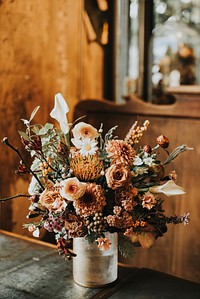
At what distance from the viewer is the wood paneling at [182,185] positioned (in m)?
2.75

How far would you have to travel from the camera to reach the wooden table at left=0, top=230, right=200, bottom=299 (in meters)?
1.56

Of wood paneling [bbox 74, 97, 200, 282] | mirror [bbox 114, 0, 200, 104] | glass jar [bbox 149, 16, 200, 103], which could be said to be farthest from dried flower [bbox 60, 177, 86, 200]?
glass jar [bbox 149, 16, 200, 103]

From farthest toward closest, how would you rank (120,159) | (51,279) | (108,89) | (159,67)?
(159,67) < (108,89) < (51,279) < (120,159)

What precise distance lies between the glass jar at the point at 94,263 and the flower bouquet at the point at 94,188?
5 cm

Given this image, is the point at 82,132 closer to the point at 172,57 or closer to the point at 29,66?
the point at 29,66

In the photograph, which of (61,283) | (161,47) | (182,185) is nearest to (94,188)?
(61,283)

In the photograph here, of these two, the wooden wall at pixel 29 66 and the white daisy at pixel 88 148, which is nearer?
the white daisy at pixel 88 148

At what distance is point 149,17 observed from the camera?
479 cm

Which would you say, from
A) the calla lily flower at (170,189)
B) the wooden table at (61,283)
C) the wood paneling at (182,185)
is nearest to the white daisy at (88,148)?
the calla lily flower at (170,189)

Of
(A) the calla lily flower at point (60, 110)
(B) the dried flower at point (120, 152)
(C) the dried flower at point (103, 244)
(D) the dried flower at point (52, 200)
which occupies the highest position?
(A) the calla lily flower at point (60, 110)

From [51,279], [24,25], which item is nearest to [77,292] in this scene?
[51,279]

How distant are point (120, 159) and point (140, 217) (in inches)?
8.4

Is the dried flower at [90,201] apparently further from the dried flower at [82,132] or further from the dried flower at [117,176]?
the dried flower at [82,132]

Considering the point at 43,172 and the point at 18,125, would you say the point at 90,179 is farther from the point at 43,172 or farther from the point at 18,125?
the point at 18,125
